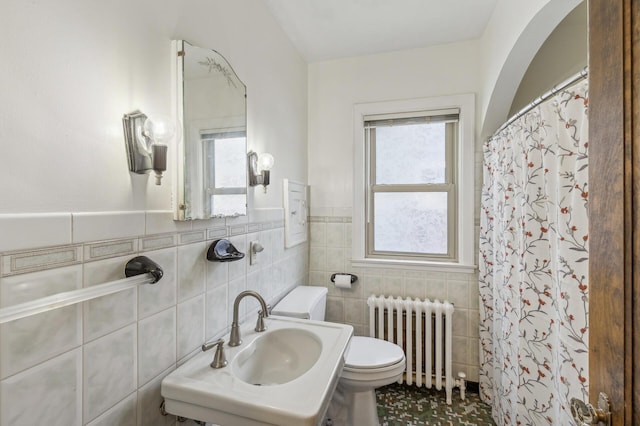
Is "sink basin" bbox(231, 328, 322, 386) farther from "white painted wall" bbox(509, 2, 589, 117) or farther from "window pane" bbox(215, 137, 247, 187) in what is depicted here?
"white painted wall" bbox(509, 2, 589, 117)

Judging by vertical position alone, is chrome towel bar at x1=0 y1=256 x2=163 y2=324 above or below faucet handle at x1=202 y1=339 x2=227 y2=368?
above

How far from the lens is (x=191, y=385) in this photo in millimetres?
862

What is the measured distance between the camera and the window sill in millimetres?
2000

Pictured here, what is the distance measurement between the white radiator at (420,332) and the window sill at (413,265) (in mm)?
227

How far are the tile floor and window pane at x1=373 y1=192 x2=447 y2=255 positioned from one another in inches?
39.3

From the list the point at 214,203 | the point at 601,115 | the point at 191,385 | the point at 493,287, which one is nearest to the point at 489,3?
the point at 601,115

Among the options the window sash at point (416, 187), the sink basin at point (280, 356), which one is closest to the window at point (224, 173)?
the sink basin at point (280, 356)

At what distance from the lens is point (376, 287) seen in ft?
7.11

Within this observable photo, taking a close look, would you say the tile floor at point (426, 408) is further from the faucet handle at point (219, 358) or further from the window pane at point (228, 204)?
the window pane at point (228, 204)

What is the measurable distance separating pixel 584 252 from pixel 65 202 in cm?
151

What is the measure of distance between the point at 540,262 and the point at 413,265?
3.06 ft

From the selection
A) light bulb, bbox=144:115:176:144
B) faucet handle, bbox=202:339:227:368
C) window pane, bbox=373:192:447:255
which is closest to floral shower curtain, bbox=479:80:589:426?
window pane, bbox=373:192:447:255

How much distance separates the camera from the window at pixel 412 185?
2.06 meters

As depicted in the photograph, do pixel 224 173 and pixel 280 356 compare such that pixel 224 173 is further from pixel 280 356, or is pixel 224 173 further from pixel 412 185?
pixel 412 185
